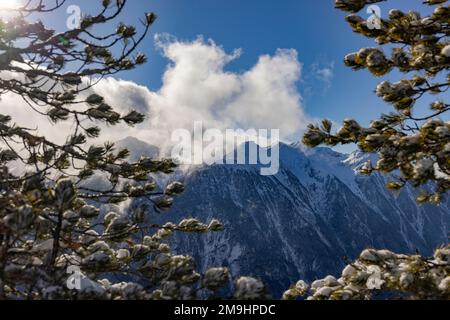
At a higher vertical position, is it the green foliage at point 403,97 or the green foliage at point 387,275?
the green foliage at point 403,97

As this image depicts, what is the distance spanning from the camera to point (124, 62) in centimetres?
943

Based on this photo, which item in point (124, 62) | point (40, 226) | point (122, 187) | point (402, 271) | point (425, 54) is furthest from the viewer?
point (122, 187)

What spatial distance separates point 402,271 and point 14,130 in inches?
299

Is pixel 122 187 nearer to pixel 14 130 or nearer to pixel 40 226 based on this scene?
pixel 14 130

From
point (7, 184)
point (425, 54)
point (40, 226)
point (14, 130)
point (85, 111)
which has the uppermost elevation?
point (425, 54)

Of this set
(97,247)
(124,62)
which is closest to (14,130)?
(124,62)

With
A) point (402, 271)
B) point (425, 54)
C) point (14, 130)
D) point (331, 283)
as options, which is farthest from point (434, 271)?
point (14, 130)

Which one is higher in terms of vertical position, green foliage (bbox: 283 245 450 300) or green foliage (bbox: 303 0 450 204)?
green foliage (bbox: 303 0 450 204)

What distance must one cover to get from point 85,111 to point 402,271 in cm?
702

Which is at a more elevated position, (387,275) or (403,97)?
(403,97)

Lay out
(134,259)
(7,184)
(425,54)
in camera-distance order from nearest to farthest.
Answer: (7,184) < (425,54) < (134,259)

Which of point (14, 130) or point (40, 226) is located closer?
point (40, 226)
